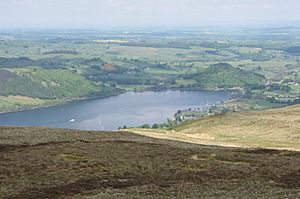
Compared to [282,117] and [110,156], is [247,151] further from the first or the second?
[282,117]

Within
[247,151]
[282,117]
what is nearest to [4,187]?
[247,151]

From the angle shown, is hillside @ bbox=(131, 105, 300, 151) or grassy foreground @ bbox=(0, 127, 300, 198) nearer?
grassy foreground @ bbox=(0, 127, 300, 198)

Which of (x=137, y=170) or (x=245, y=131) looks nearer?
(x=137, y=170)

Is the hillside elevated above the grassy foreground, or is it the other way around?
the grassy foreground

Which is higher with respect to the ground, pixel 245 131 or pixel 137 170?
pixel 137 170
